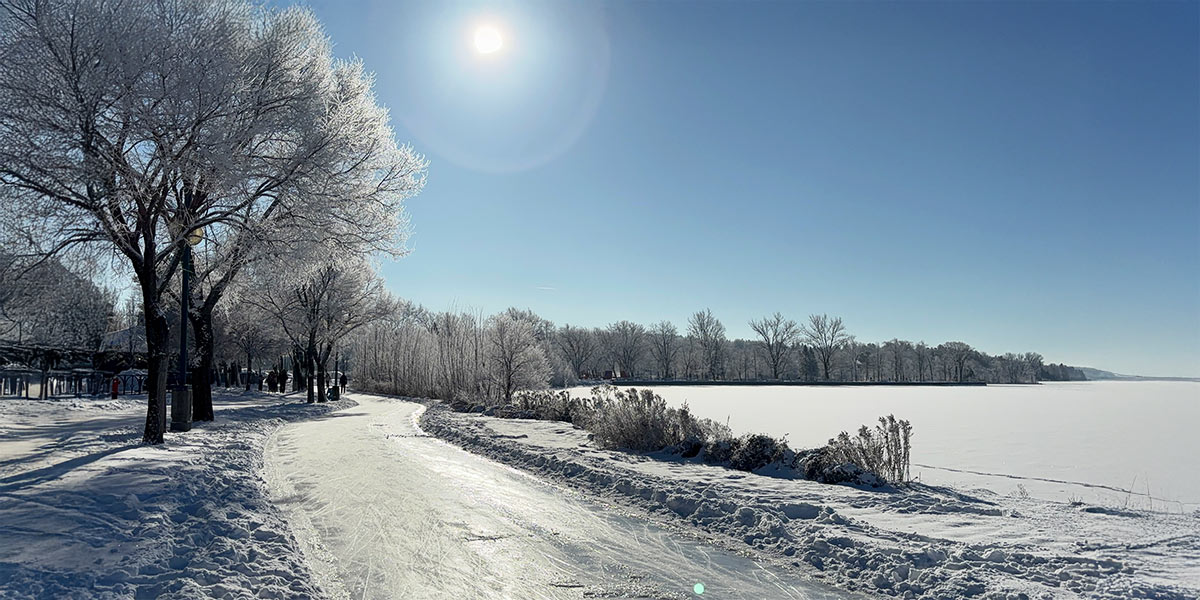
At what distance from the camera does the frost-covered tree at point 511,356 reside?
114 ft

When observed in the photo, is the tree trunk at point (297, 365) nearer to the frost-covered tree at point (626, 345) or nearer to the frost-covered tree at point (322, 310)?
the frost-covered tree at point (322, 310)

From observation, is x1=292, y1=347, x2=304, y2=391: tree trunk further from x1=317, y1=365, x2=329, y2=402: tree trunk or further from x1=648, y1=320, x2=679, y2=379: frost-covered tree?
x1=648, y1=320, x2=679, y2=379: frost-covered tree

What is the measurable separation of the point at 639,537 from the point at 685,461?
5.11 m

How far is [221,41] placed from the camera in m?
12.2

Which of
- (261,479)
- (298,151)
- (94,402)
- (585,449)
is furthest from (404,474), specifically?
(94,402)

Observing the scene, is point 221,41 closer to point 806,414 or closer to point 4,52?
point 4,52

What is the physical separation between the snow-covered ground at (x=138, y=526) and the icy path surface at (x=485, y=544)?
1.56 ft

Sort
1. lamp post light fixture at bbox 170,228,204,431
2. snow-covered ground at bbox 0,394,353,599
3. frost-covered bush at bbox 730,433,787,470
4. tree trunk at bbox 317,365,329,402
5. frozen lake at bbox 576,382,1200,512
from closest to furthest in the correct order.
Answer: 1. snow-covered ground at bbox 0,394,353,599
2. frozen lake at bbox 576,382,1200,512
3. frost-covered bush at bbox 730,433,787,470
4. lamp post light fixture at bbox 170,228,204,431
5. tree trunk at bbox 317,365,329,402

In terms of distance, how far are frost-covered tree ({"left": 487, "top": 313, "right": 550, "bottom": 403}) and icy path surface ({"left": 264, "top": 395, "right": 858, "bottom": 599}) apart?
74.9 feet

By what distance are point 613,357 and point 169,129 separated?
112 metres

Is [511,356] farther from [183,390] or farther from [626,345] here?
[626,345]

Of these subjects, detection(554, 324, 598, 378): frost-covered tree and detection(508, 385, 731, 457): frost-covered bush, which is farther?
detection(554, 324, 598, 378): frost-covered tree

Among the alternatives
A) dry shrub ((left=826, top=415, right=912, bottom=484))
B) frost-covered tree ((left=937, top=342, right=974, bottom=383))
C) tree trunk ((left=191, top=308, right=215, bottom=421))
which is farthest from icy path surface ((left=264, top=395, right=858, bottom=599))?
→ frost-covered tree ((left=937, top=342, right=974, bottom=383))

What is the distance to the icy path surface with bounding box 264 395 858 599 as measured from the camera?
562 centimetres
